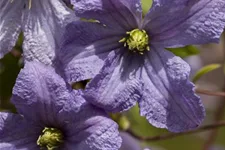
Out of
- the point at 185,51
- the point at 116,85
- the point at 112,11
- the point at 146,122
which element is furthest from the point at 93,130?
the point at 146,122

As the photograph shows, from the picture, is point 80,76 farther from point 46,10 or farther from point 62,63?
point 46,10

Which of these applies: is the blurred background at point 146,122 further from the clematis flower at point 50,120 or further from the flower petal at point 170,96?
the flower petal at point 170,96

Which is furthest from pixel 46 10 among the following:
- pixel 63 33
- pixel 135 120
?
pixel 135 120

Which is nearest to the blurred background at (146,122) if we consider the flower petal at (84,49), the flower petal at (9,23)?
the flower petal at (9,23)

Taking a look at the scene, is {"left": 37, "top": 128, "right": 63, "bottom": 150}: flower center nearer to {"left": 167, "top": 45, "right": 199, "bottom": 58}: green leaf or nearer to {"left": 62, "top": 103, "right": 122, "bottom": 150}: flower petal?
{"left": 62, "top": 103, "right": 122, "bottom": 150}: flower petal

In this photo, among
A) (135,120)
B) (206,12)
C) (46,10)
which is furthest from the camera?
(135,120)

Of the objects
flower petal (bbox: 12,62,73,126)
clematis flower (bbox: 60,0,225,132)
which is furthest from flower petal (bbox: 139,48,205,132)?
flower petal (bbox: 12,62,73,126)
